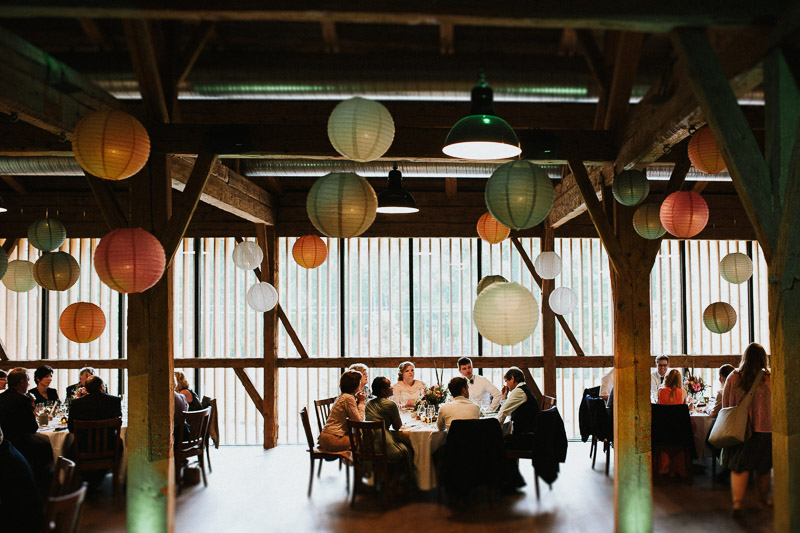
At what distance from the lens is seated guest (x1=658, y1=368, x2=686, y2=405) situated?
7066mm

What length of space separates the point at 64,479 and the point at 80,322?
2157mm

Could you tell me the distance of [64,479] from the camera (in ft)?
12.5

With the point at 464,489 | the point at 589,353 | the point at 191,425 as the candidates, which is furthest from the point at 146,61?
the point at 589,353

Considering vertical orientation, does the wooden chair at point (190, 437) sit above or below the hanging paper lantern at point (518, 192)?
below

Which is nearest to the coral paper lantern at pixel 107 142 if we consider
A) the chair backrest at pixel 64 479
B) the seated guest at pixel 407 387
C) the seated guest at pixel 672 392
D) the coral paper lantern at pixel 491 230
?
the chair backrest at pixel 64 479

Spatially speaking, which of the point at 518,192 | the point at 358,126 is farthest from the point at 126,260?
the point at 518,192

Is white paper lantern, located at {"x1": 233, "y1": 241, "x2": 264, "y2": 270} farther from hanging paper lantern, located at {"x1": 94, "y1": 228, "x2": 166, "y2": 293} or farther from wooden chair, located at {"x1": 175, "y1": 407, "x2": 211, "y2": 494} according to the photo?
hanging paper lantern, located at {"x1": 94, "y1": 228, "x2": 166, "y2": 293}

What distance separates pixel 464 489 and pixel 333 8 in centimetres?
435

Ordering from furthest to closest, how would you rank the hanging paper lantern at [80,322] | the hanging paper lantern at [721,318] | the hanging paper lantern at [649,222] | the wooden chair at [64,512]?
the hanging paper lantern at [721,318] → the hanging paper lantern at [80,322] → the hanging paper lantern at [649,222] → the wooden chair at [64,512]

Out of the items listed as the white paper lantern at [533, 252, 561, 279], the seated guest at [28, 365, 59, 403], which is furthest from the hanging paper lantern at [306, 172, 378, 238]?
the seated guest at [28, 365, 59, 403]

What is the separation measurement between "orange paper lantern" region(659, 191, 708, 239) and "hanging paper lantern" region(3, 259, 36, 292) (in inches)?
270

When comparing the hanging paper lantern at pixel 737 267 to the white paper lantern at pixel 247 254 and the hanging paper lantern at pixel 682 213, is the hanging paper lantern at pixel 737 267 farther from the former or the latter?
the white paper lantern at pixel 247 254

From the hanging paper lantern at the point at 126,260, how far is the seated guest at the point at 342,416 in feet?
9.28

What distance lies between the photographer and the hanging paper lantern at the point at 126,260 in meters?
3.96
